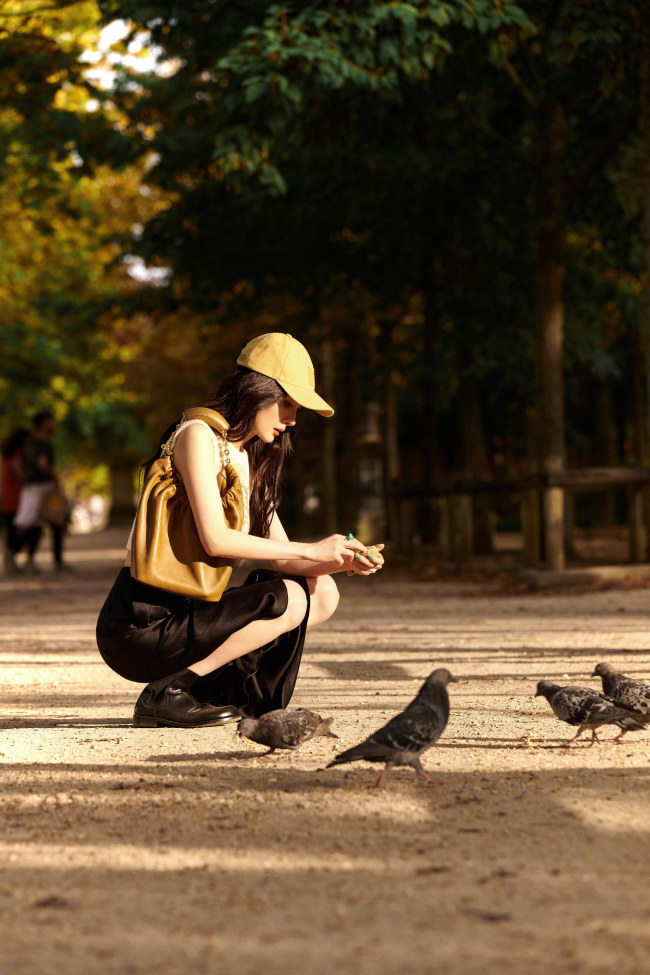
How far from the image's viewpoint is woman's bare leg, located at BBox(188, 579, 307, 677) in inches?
224

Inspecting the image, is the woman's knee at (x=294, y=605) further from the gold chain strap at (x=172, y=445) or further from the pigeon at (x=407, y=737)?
the pigeon at (x=407, y=737)

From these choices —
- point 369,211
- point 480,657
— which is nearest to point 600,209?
point 369,211

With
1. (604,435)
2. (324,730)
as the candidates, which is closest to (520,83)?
(324,730)

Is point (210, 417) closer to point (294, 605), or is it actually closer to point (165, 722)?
point (294, 605)

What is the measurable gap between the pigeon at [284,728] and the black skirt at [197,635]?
0.58m

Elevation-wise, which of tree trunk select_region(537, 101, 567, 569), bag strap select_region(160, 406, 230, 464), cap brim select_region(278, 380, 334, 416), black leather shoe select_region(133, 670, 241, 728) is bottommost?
black leather shoe select_region(133, 670, 241, 728)

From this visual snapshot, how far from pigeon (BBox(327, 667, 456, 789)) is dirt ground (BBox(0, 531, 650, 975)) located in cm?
14

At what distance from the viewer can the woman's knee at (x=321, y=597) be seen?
608cm

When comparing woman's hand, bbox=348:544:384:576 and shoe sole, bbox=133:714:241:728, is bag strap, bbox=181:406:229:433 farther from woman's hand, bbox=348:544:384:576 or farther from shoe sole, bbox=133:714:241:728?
shoe sole, bbox=133:714:241:728

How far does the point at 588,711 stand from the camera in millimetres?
5184

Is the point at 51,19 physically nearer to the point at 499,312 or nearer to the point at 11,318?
the point at 499,312

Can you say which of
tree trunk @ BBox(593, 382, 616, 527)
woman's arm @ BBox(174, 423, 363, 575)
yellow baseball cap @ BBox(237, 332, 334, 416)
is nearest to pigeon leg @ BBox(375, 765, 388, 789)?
woman's arm @ BBox(174, 423, 363, 575)

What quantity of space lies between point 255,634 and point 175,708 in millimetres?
490

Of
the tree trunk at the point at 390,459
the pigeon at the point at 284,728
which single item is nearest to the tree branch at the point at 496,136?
the tree trunk at the point at 390,459
